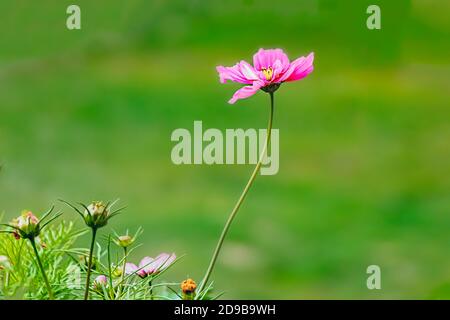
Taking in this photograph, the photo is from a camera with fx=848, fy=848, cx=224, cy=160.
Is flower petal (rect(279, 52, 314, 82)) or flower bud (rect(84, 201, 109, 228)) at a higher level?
flower petal (rect(279, 52, 314, 82))

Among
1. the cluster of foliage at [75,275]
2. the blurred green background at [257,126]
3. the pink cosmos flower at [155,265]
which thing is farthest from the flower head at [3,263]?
the blurred green background at [257,126]

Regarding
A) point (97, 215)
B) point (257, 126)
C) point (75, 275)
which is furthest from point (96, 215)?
point (257, 126)

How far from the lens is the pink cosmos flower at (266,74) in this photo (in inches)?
30.0

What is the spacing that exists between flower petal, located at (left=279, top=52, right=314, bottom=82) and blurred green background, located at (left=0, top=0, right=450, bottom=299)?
0.69 m

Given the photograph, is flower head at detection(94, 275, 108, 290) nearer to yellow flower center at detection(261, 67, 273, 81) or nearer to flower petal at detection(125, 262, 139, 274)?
flower petal at detection(125, 262, 139, 274)

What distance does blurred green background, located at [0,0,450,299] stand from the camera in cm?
148

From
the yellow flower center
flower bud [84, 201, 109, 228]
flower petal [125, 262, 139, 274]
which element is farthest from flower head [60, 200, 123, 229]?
the yellow flower center

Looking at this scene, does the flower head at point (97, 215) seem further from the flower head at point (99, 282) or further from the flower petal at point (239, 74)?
the flower petal at point (239, 74)

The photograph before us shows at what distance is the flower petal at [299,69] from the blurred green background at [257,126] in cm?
69

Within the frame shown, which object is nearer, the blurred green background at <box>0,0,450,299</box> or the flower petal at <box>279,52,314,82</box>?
the flower petal at <box>279,52,314,82</box>

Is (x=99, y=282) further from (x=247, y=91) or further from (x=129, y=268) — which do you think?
(x=247, y=91)

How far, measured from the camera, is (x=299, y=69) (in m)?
0.76

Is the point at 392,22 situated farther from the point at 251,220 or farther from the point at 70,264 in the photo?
Result: the point at 70,264

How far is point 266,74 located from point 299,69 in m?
0.03
